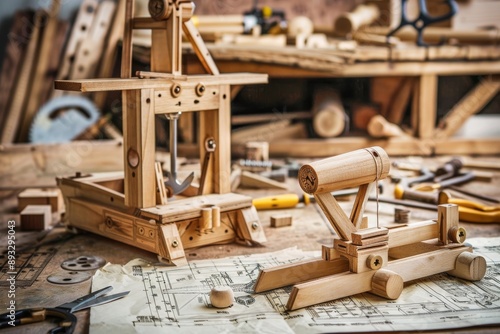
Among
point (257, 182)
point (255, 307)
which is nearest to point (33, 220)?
point (257, 182)

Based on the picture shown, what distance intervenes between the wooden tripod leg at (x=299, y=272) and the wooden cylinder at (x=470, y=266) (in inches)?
19.4

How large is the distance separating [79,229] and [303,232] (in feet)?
3.85

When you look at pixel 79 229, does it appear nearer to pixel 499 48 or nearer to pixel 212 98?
pixel 212 98

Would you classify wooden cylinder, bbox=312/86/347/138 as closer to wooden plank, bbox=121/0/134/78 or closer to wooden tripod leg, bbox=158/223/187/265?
wooden plank, bbox=121/0/134/78

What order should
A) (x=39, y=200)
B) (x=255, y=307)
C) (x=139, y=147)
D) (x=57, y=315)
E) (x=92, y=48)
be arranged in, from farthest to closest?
(x=92, y=48)
(x=39, y=200)
(x=139, y=147)
(x=255, y=307)
(x=57, y=315)

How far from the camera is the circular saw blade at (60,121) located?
18.5 ft

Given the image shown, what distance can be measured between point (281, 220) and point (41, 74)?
2927 mm

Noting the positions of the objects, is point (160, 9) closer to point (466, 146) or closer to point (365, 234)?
point (365, 234)

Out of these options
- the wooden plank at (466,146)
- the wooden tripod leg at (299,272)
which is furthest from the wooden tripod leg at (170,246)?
the wooden plank at (466,146)

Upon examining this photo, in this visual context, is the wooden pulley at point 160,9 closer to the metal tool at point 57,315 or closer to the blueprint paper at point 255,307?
the blueprint paper at point 255,307

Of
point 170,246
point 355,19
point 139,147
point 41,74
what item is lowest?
point 170,246

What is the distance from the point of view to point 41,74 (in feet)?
19.8

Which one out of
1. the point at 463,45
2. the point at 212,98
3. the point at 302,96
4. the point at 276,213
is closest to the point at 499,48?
the point at 463,45

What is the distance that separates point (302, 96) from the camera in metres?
6.74
